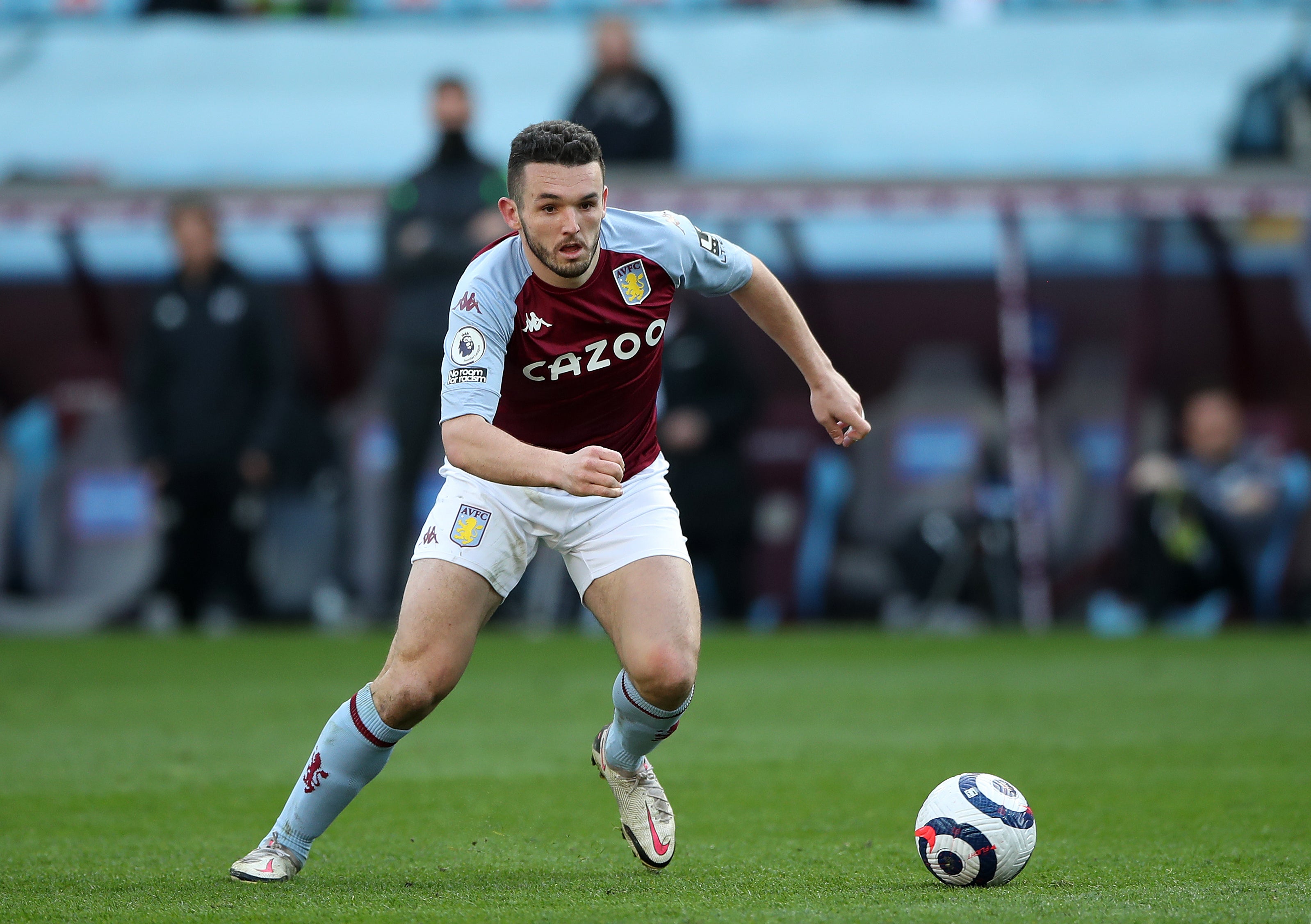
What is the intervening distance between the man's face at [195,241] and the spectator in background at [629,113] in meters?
2.39

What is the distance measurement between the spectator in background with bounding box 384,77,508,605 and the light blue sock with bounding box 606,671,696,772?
18.4ft

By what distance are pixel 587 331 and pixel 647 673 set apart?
0.92 metres

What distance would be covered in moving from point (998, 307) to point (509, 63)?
4131 mm

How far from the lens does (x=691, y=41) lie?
44.7 ft

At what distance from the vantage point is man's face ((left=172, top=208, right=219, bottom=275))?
11.2 meters

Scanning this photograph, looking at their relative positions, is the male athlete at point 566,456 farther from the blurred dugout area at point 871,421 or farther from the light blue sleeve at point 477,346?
the blurred dugout area at point 871,421

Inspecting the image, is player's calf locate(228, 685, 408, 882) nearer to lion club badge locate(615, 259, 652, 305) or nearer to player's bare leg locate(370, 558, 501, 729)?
player's bare leg locate(370, 558, 501, 729)

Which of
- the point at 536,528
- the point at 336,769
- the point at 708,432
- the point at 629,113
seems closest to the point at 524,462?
the point at 536,528

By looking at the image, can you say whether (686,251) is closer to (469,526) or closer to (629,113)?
(469,526)

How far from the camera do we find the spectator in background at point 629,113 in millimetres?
11586

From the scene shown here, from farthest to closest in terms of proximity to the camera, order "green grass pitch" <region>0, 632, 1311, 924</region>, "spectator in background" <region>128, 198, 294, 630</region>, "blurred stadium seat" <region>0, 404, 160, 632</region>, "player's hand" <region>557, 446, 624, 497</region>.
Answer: "blurred stadium seat" <region>0, 404, 160, 632</region> < "spectator in background" <region>128, 198, 294, 630</region> < "green grass pitch" <region>0, 632, 1311, 924</region> < "player's hand" <region>557, 446, 624, 497</region>

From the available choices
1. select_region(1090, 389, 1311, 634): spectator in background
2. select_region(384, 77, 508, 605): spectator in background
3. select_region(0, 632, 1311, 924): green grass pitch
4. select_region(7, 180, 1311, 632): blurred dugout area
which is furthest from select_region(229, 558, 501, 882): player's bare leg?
select_region(1090, 389, 1311, 634): spectator in background

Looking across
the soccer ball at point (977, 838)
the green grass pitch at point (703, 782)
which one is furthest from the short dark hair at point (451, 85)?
the soccer ball at point (977, 838)

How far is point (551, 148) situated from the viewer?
461cm
